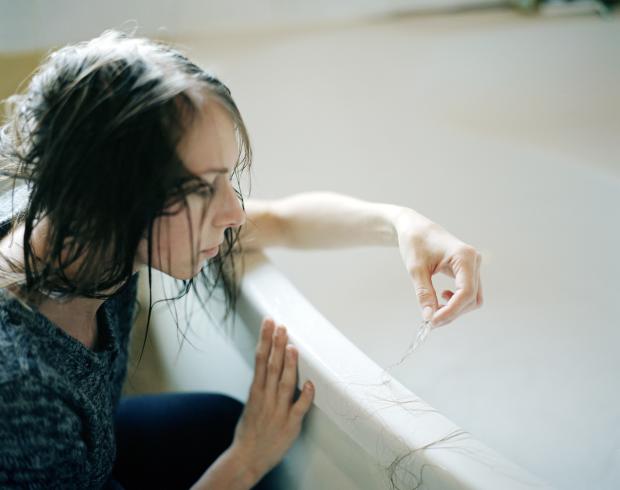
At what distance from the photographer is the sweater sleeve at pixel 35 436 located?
46 centimetres

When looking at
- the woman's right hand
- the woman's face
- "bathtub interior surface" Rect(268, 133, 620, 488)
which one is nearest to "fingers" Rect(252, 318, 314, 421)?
the woman's right hand

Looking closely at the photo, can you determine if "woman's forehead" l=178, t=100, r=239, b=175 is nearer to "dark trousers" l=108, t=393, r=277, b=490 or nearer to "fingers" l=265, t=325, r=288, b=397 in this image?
"fingers" l=265, t=325, r=288, b=397

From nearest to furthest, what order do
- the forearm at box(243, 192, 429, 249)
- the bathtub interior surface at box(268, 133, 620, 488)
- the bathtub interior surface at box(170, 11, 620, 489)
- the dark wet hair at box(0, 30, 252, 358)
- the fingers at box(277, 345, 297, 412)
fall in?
the dark wet hair at box(0, 30, 252, 358) → the fingers at box(277, 345, 297, 412) → the forearm at box(243, 192, 429, 249) → the bathtub interior surface at box(268, 133, 620, 488) → the bathtub interior surface at box(170, 11, 620, 489)

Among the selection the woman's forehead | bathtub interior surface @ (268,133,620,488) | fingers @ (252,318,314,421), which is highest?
the woman's forehead

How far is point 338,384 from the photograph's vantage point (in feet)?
1.74

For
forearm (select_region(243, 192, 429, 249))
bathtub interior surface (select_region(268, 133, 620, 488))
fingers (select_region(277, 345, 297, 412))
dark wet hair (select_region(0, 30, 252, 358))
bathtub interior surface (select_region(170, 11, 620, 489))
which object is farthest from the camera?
bathtub interior surface (select_region(170, 11, 620, 489))

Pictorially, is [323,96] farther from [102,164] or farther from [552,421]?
[102,164]

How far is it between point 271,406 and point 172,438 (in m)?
0.19

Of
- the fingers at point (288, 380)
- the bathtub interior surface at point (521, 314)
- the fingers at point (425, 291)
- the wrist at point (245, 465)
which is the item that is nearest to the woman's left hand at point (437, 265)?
the fingers at point (425, 291)

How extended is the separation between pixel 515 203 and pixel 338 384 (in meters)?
0.71

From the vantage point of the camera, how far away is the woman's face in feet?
1.53

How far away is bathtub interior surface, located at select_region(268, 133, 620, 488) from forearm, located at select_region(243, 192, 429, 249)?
307mm

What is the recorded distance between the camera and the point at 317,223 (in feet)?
2.36

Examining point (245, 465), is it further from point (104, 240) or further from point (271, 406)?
point (104, 240)
